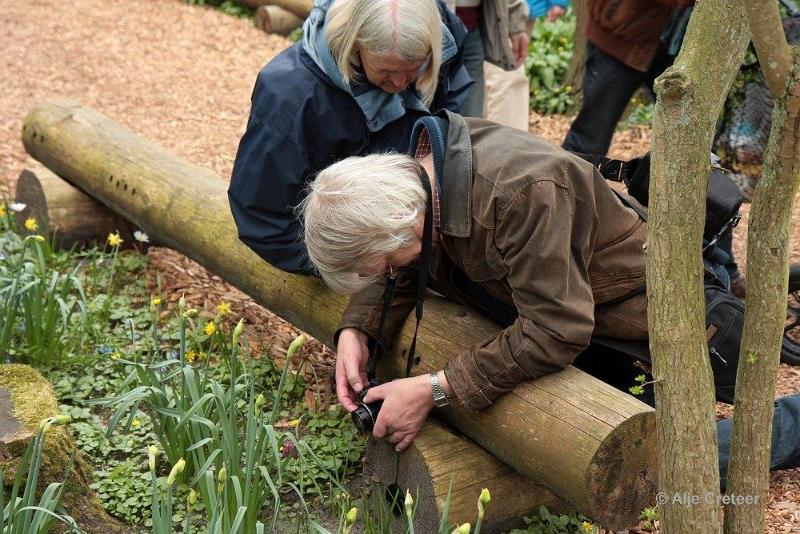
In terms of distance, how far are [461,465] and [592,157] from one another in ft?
3.24

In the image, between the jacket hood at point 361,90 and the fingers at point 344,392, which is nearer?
the fingers at point 344,392

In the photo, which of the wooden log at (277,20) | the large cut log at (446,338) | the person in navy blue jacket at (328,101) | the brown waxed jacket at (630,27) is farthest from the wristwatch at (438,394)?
the wooden log at (277,20)

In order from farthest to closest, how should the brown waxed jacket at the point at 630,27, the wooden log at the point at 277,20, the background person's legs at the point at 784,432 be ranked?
the wooden log at the point at 277,20 < the brown waxed jacket at the point at 630,27 < the background person's legs at the point at 784,432

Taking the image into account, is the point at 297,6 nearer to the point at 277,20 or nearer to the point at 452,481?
the point at 277,20

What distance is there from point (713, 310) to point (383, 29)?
121 centimetres

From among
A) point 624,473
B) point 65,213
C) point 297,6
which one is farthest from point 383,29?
point 297,6

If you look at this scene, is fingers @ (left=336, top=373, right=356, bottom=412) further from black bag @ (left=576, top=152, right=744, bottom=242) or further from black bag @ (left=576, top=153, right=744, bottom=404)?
black bag @ (left=576, top=152, right=744, bottom=242)

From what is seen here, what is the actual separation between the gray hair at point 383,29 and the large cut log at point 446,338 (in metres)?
0.75

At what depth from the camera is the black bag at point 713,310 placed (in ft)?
8.96

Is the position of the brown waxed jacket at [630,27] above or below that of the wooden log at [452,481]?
above

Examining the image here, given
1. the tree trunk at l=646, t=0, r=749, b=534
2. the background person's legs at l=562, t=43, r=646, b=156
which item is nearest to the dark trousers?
the background person's legs at l=562, t=43, r=646, b=156

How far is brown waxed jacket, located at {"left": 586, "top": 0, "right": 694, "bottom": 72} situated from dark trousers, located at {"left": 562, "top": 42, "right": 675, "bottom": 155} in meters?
0.06

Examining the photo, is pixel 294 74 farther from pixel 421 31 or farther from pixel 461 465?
pixel 461 465

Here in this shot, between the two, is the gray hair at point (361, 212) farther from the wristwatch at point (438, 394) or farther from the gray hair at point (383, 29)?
the gray hair at point (383, 29)
